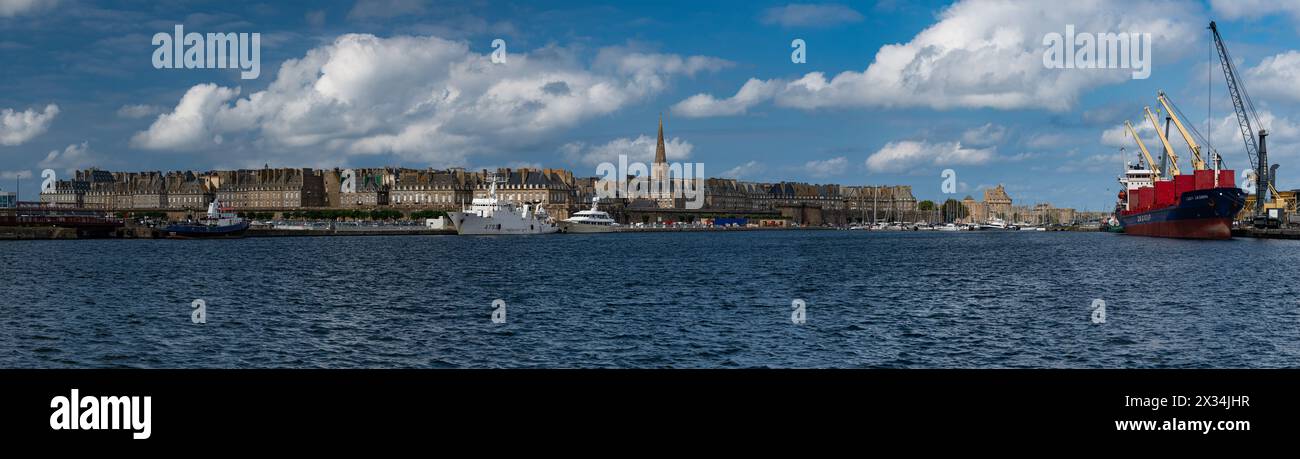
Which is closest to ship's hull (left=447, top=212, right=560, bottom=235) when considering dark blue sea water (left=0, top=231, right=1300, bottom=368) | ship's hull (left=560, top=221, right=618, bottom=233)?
ship's hull (left=560, top=221, right=618, bottom=233)

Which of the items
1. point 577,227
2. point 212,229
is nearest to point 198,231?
point 212,229

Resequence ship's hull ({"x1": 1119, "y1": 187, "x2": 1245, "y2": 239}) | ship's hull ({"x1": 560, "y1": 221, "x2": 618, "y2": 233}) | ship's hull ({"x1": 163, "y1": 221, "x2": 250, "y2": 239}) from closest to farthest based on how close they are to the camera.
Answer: ship's hull ({"x1": 1119, "y1": 187, "x2": 1245, "y2": 239})
ship's hull ({"x1": 163, "y1": 221, "x2": 250, "y2": 239})
ship's hull ({"x1": 560, "y1": 221, "x2": 618, "y2": 233})

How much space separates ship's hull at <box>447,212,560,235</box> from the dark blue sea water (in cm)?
7861

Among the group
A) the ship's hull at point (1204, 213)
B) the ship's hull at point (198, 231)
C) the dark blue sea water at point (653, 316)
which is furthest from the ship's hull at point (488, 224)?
the ship's hull at point (1204, 213)

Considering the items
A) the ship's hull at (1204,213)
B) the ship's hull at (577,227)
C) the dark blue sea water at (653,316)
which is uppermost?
the ship's hull at (1204,213)

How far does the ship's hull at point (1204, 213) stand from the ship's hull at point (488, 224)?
263 feet

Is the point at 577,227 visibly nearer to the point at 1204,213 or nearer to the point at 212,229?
the point at 212,229

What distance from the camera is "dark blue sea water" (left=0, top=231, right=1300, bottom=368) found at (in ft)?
79.7

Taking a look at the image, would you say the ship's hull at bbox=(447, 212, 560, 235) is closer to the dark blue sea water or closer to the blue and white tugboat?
the blue and white tugboat

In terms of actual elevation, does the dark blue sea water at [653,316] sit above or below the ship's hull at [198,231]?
below

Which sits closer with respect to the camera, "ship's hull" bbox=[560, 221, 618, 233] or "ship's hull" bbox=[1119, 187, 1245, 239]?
"ship's hull" bbox=[1119, 187, 1245, 239]

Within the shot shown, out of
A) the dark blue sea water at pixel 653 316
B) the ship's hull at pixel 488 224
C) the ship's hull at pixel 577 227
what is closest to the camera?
the dark blue sea water at pixel 653 316

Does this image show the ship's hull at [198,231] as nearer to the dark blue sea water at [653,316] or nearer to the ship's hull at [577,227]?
the ship's hull at [577,227]

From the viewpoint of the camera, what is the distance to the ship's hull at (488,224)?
13988 cm
